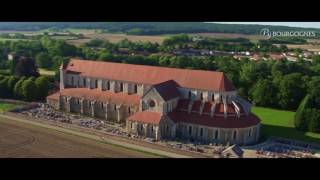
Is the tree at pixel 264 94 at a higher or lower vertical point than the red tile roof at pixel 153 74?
lower

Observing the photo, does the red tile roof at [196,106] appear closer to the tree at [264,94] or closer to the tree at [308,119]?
the tree at [308,119]

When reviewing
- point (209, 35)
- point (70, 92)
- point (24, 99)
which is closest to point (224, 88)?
point (70, 92)

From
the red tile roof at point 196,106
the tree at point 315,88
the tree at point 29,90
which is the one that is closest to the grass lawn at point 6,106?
the tree at point 29,90

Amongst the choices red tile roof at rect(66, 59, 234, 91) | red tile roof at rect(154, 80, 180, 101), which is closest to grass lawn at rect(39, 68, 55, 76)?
red tile roof at rect(66, 59, 234, 91)

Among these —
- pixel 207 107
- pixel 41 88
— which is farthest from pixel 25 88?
pixel 207 107

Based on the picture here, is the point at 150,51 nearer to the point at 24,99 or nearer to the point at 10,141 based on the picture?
the point at 24,99

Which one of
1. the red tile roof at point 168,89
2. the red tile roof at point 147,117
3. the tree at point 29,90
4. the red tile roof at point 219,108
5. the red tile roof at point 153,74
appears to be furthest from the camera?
the tree at point 29,90
